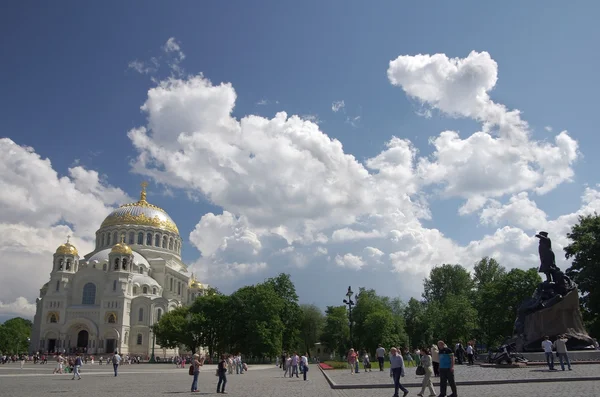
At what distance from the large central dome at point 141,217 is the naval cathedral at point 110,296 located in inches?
12.4

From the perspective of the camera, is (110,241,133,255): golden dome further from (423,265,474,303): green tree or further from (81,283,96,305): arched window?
(423,265,474,303): green tree

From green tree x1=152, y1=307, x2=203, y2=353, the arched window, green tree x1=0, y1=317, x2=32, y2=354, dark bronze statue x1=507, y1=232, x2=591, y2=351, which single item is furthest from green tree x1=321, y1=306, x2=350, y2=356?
green tree x1=0, y1=317, x2=32, y2=354

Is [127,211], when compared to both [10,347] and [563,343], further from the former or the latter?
[563,343]

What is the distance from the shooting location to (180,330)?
5572 cm

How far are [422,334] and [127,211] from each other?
168 feet

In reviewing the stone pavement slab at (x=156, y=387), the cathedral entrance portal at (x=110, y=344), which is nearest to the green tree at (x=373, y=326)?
the cathedral entrance portal at (x=110, y=344)

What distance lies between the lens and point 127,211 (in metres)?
85.1

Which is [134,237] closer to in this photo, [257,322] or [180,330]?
[180,330]

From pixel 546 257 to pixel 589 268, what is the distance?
15101mm

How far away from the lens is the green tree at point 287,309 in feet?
189

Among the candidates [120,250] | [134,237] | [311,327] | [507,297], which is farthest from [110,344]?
[507,297]

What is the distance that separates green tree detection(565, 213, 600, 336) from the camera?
127ft

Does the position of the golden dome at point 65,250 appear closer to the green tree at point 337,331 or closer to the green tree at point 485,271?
the green tree at point 337,331

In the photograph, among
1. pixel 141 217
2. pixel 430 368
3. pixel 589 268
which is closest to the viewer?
pixel 430 368
